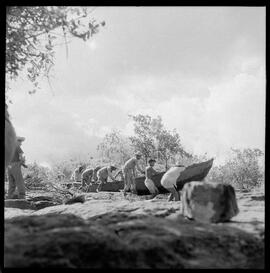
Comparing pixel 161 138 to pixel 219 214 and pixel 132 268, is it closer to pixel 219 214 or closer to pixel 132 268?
pixel 219 214

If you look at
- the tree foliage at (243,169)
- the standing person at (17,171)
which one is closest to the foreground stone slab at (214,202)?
the standing person at (17,171)

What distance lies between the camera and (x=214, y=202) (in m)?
6.33

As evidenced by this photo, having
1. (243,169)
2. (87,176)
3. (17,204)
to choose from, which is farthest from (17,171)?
(243,169)

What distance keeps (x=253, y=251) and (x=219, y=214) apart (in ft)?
3.76

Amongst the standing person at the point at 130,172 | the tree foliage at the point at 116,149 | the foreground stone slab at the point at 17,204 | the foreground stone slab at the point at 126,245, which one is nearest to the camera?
the foreground stone slab at the point at 126,245

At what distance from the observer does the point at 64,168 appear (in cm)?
3738

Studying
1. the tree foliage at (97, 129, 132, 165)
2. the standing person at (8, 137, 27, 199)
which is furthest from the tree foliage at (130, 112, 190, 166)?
the standing person at (8, 137, 27, 199)

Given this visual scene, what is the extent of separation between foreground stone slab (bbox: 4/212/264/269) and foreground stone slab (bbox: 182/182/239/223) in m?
0.43

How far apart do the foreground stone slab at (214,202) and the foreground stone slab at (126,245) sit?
0.43 meters

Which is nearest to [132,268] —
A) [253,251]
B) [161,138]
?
[253,251]

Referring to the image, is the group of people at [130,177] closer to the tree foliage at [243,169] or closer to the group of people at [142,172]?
the group of people at [142,172]

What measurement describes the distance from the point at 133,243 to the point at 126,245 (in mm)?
123

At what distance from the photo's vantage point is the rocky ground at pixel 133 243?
4895mm

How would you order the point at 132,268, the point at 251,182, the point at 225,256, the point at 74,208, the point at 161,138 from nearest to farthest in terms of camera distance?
the point at 132,268, the point at 225,256, the point at 74,208, the point at 161,138, the point at 251,182
